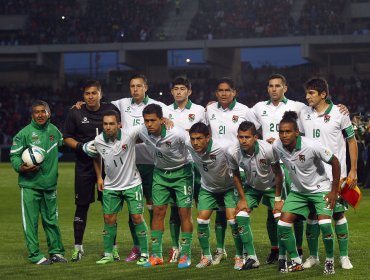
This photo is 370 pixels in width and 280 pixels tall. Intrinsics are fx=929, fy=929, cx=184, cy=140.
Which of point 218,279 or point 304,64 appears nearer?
point 218,279

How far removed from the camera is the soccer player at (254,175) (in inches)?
420

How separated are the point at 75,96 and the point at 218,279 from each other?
43.3m

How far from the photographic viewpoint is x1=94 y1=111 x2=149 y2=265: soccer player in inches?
456

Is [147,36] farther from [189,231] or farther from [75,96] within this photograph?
[189,231]

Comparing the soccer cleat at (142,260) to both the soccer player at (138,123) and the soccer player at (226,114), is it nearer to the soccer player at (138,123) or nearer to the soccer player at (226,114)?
the soccer player at (138,123)

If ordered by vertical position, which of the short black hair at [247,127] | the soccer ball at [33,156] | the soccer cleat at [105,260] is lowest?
the soccer cleat at [105,260]

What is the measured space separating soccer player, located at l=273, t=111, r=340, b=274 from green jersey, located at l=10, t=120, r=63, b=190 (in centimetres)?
316

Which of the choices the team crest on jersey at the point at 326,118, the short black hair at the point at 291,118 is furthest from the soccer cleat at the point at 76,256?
the team crest on jersey at the point at 326,118

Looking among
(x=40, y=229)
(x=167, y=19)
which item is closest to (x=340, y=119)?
(x=40, y=229)

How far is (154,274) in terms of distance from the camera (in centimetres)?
1053

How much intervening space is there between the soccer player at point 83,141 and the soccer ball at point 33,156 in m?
A: 0.51

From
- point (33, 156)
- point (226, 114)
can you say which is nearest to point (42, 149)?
point (33, 156)

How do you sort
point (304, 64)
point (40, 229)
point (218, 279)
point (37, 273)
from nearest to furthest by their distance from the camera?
point (218, 279) → point (37, 273) → point (40, 229) → point (304, 64)

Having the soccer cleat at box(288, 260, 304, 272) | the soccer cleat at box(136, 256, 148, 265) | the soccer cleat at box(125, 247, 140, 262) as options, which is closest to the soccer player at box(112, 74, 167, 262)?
the soccer cleat at box(125, 247, 140, 262)
